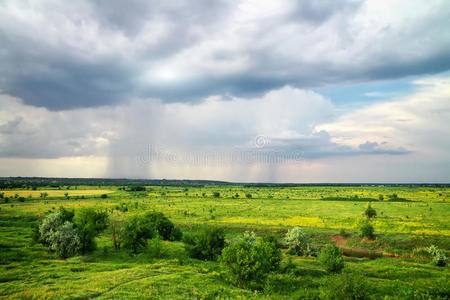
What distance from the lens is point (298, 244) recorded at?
48844 millimetres

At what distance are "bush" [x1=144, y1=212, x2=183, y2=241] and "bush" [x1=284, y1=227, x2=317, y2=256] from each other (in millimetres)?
25387

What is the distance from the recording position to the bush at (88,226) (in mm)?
45419

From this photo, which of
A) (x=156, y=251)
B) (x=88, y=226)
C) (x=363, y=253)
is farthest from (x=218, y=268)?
(x=363, y=253)

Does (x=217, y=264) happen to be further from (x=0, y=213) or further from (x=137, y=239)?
(x=0, y=213)

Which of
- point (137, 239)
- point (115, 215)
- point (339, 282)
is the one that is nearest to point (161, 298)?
point (339, 282)

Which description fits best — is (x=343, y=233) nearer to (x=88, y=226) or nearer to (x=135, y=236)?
(x=135, y=236)

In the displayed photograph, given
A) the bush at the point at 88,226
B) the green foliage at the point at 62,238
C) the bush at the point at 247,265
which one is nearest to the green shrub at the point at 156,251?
the bush at the point at 88,226

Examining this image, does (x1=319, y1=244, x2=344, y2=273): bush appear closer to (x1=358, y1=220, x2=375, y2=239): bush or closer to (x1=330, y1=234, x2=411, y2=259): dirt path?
(x1=330, y1=234, x2=411, y2=259): dirt path

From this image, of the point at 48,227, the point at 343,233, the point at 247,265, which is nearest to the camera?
the point at 247,265

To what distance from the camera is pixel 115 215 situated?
83062 mm

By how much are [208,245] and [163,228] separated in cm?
1727

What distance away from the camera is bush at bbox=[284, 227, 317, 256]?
4866cm

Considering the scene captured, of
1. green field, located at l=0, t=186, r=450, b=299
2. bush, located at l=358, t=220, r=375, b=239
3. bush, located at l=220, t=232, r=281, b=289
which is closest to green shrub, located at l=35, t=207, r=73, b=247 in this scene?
green field, located at l=0, t=186, r=450, b=299

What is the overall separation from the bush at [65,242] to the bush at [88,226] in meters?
1.34
